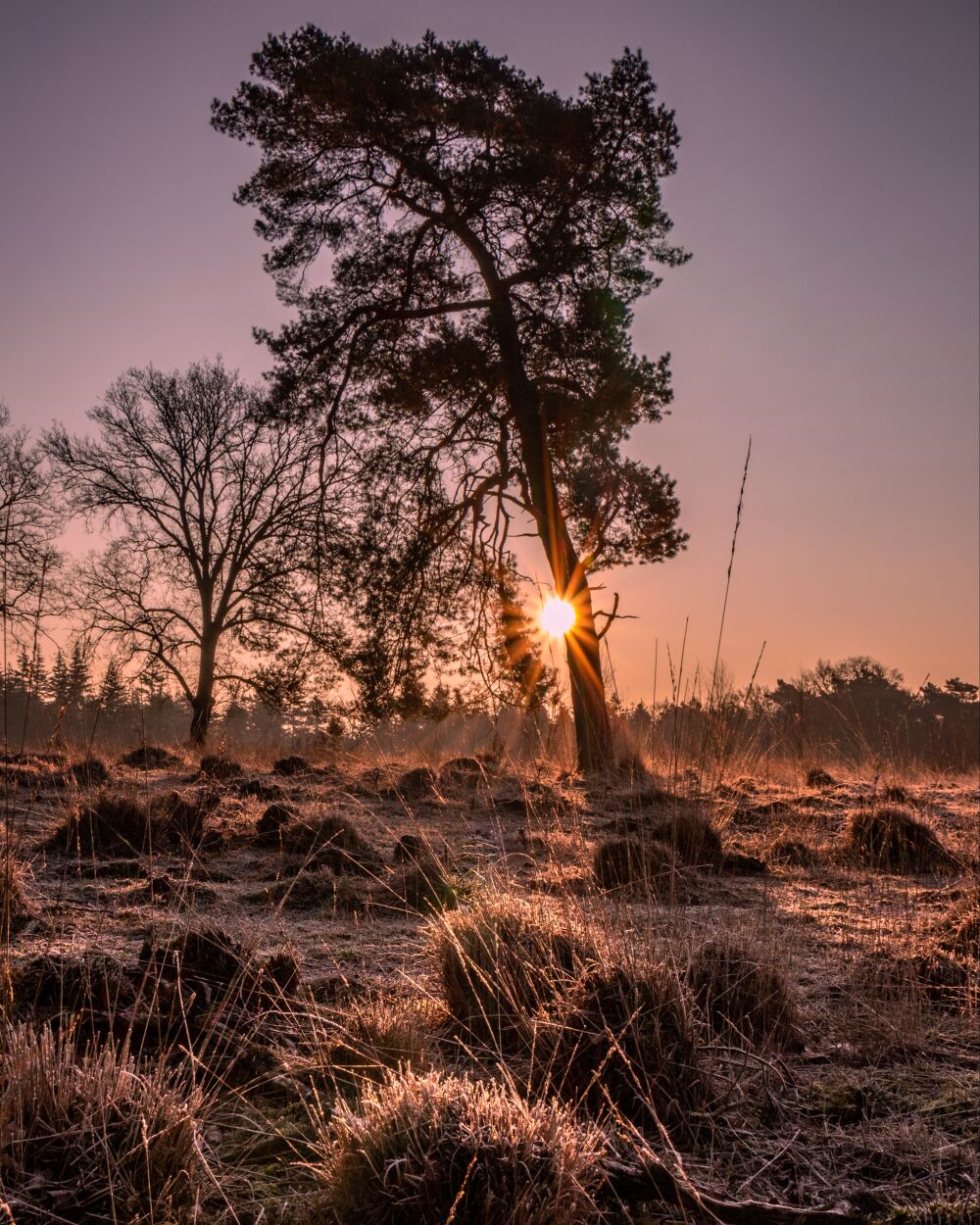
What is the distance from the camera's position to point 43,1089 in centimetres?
158

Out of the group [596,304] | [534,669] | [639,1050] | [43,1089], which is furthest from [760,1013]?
[596,304]

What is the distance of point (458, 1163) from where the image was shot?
1.44m

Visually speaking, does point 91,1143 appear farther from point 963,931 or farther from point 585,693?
point 585,693

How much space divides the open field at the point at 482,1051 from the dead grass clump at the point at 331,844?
0.61 ft

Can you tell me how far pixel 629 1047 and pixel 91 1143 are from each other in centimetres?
124

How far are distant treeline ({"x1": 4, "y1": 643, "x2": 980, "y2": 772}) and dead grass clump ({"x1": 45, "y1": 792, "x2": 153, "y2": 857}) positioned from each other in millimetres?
527

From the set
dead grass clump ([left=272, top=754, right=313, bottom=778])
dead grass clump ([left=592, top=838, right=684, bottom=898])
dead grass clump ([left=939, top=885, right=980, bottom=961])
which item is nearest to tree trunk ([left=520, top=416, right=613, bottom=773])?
dead grass clump ([left=272, top=754, right=313, bottom=778])

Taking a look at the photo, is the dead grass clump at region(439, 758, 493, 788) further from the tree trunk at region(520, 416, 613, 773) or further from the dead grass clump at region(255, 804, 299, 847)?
the dead grass clump at region(255, 804, 299, 847)

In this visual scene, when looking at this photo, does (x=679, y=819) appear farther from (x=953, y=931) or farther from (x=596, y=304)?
(x=596, y=304)

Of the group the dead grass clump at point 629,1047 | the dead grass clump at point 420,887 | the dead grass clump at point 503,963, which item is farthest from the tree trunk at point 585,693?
the dead grass clump at point 629,1047

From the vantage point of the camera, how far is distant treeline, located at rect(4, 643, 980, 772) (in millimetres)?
3545

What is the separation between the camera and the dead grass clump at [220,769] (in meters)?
7.84

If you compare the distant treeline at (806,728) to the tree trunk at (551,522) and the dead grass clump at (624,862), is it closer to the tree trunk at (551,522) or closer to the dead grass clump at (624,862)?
the dead grass clump at (624,862)

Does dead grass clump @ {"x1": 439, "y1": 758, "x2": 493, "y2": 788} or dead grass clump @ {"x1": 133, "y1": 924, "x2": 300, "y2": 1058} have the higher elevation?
dead grass clump @ {"x1": 439, "y1": 758, "x2": 493, "y2": 788}
